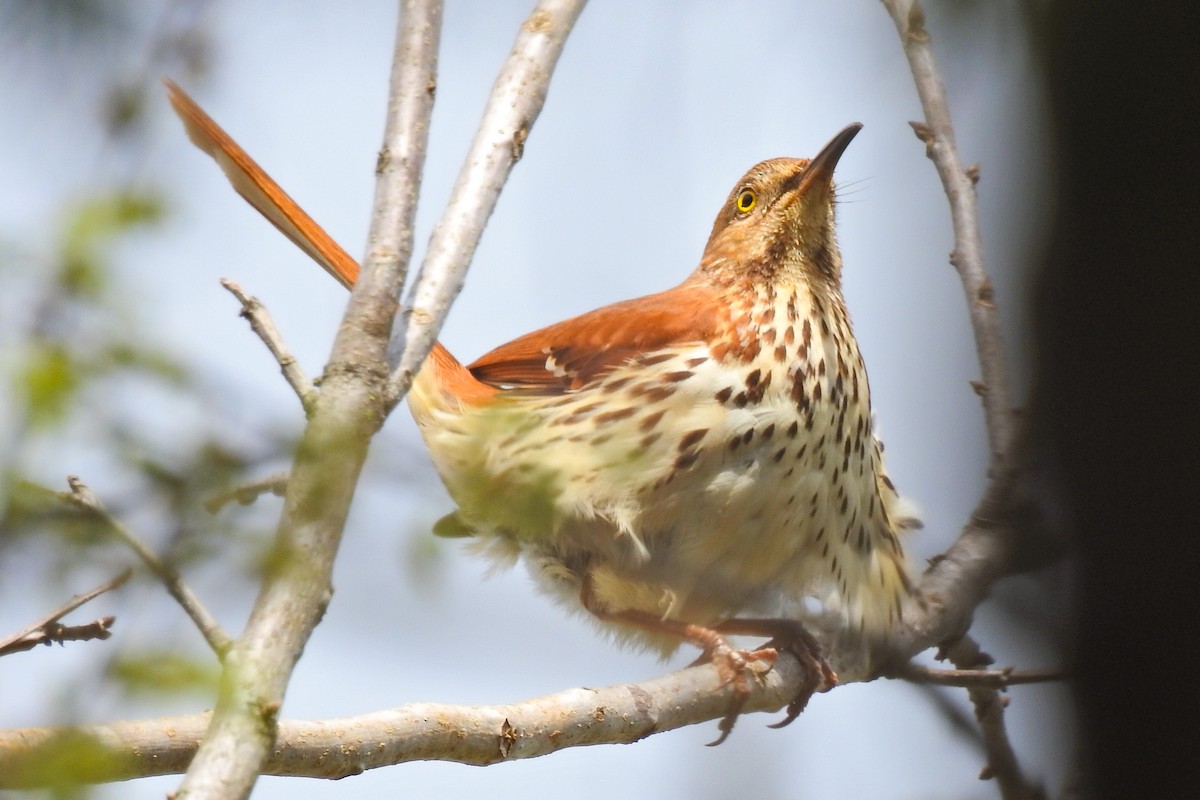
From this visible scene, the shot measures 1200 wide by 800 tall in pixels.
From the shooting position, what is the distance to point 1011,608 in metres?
1.89

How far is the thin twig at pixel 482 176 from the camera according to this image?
2062mm

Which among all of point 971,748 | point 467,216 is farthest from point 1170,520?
point 467,216

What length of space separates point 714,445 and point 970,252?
2.69 feet

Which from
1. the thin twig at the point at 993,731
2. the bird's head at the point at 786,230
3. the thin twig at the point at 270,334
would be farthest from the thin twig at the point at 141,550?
the bird's head at the point at 786,230

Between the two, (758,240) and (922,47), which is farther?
(758,240)

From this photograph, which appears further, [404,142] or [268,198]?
[268,198]

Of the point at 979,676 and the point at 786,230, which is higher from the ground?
the point at 786,230

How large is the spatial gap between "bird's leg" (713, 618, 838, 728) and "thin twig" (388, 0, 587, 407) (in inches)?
57.5

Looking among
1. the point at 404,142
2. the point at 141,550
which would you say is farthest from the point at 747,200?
the point at 141,550

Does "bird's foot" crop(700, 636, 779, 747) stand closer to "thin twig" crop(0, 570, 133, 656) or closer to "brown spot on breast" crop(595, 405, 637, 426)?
"brown spot on breast" crop(595, 405, 637, 426)

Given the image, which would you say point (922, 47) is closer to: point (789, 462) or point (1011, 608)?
point (1011, 608)

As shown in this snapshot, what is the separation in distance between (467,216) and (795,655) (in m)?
1.57

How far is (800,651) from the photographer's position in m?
3.26

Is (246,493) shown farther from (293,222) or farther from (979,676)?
(293,222)
